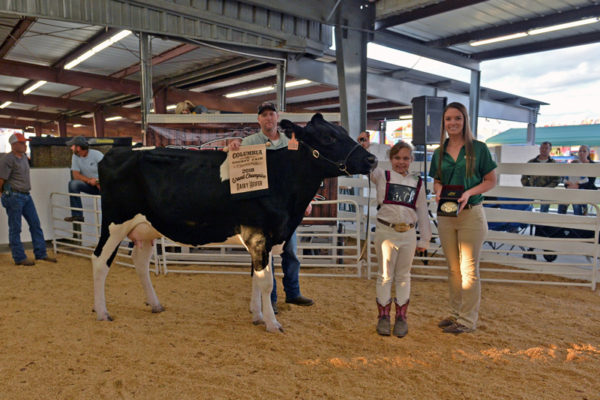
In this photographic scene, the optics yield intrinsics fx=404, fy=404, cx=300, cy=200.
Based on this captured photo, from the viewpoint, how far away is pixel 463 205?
3242mm

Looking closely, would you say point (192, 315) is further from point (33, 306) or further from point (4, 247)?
point (4, 247)

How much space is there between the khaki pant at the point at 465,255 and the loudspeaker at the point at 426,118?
11.8ft

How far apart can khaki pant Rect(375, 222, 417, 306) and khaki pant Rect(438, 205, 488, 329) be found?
0.34m

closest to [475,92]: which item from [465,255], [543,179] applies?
[543,179]

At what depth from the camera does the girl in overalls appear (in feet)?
11.1

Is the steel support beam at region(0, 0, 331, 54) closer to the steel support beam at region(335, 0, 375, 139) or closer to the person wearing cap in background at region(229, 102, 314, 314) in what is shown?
the steel support beam at region(335, 0, 375, 139)

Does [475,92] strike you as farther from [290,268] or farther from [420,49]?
[290,268]

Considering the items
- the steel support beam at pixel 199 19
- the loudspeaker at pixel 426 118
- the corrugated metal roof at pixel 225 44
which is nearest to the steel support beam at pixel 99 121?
the corrugated metal roof at pixel 225 44

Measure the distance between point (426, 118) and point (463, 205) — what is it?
3970mm

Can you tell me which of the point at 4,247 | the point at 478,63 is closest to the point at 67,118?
the point at 4,247

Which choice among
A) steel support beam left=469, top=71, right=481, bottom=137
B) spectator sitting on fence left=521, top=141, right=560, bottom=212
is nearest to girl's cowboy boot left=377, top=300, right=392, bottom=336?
spectator sitting on fence left=521, top=141, right=560, bottom=212

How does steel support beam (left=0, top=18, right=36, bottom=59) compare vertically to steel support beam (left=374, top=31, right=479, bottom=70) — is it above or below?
below

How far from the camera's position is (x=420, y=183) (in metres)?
3.40

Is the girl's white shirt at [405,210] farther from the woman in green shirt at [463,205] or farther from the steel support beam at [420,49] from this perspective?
the steel support beam at [420,49]
